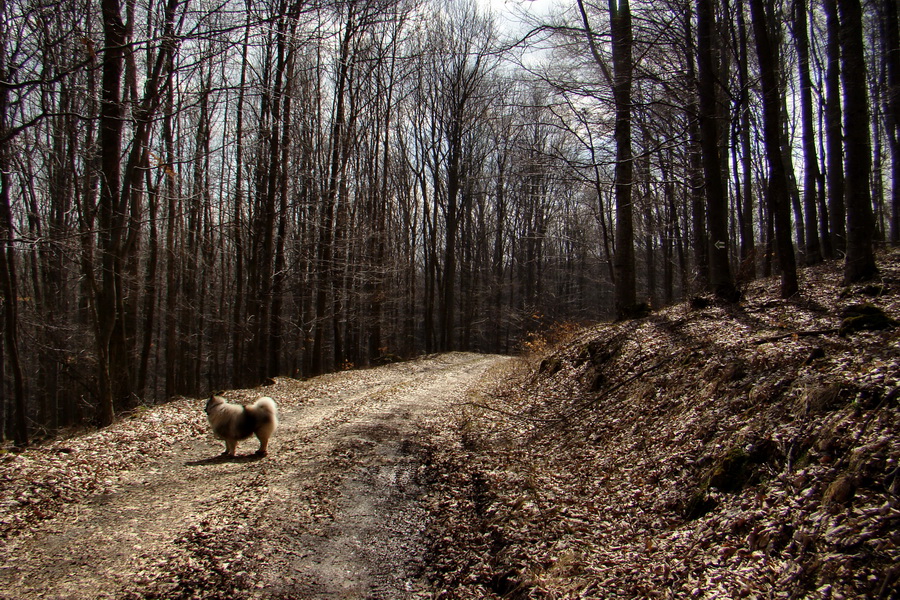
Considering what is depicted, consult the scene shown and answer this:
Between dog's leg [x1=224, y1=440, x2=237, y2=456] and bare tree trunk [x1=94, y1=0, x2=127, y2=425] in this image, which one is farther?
bare tree trunk [x1=94, y1=0, x2=127, y2=425]

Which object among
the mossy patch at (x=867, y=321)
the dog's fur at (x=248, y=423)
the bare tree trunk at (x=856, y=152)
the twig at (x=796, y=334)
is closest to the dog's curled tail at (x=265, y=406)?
the dog's fur at (x=248, y=423)

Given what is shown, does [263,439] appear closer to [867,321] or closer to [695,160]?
[867,321]

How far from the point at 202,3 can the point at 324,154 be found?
900 centimetres

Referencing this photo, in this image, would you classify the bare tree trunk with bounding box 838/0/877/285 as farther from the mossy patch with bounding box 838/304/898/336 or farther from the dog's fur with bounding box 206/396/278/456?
the dog's fur with bounding box 206/396/278/456

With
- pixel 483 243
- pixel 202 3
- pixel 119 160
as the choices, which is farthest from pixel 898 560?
pixel 483 243

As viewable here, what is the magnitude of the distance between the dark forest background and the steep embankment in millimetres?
3453

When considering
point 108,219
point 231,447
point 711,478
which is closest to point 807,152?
point 711,478

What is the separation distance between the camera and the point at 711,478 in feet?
14.2

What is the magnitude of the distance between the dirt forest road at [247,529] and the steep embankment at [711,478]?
55cm

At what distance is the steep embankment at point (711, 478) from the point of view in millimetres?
3094

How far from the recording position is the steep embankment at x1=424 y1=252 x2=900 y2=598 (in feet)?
10.2

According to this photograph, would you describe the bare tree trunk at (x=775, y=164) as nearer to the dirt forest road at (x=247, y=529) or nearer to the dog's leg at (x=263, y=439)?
the dirt forest road at (x=247, y=529)

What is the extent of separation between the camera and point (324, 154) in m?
23.2

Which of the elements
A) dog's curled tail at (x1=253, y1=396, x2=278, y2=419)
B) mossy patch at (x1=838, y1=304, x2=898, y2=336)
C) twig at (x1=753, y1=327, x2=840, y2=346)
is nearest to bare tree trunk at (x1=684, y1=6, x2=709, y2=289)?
twig at (x1=753, y1=327, x2=840, y2=346)
